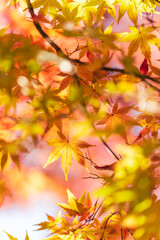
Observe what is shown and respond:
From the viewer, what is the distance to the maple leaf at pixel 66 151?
2.78 feet

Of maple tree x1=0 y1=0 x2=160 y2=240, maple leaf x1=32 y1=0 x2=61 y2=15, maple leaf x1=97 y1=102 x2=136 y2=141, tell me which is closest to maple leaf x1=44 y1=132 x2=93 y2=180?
maple tree x1=0 y1=0 x2=160 y2=240

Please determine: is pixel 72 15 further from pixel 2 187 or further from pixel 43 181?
pixel 43 181

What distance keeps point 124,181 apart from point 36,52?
1.06 feet

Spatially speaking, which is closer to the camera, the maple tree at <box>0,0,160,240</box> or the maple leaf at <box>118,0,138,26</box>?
the maple tree at <box>0,0,160,240</box>

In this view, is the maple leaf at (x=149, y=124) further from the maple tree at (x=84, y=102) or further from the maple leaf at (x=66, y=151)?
the maple leaf at (x=66, y=151)

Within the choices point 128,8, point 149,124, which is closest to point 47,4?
point 128,8

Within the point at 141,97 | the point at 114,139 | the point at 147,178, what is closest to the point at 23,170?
the point at 114,139

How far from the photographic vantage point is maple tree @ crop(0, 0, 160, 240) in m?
0.51

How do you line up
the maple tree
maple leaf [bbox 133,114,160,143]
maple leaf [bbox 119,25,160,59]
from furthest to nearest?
maple leaf [bbox 133,114,160,143] < maple leaf [bbox 119,25,160,59] < the maple tree

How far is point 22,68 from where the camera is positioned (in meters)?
0.77

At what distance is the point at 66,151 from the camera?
2.81 feet

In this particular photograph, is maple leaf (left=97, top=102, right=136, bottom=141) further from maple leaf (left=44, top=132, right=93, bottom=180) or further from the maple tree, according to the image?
maple leaf (left=44, top=132, right=93, bottom=180)

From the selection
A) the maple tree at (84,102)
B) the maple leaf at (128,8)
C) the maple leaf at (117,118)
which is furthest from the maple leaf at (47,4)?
the maple leaf at (117,118)

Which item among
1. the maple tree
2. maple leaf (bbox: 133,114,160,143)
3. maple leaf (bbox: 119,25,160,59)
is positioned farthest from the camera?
maple leaf (bbox: 133,114,160,143)
